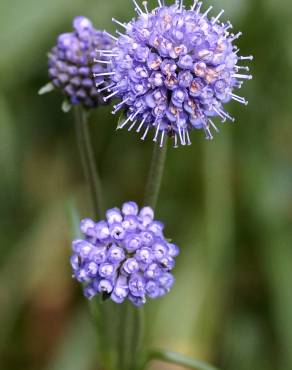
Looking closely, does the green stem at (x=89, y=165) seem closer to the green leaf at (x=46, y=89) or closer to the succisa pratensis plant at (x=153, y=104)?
the green leaf at (x=46, y=89)

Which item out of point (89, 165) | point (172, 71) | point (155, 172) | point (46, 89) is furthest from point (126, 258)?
point (46, 89)

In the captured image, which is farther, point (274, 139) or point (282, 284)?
point (274, 139)

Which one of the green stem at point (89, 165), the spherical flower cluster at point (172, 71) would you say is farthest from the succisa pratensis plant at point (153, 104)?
the green stem at point (89, 165)

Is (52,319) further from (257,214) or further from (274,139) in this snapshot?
(274,139)

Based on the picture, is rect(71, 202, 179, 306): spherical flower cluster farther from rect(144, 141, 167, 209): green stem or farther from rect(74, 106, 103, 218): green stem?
rect(74, 106, 103, 218): green stem

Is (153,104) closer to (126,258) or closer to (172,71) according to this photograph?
(172,71)

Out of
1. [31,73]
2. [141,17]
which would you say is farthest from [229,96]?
[31,73]

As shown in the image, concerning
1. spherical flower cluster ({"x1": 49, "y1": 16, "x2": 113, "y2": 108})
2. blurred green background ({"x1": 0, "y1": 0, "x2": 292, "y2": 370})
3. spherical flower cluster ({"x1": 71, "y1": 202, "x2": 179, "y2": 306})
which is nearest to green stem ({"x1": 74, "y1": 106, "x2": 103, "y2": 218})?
spherical flower cluster ({"x1": 49, "y1": 16, "x2": 113, "y2": 108})
